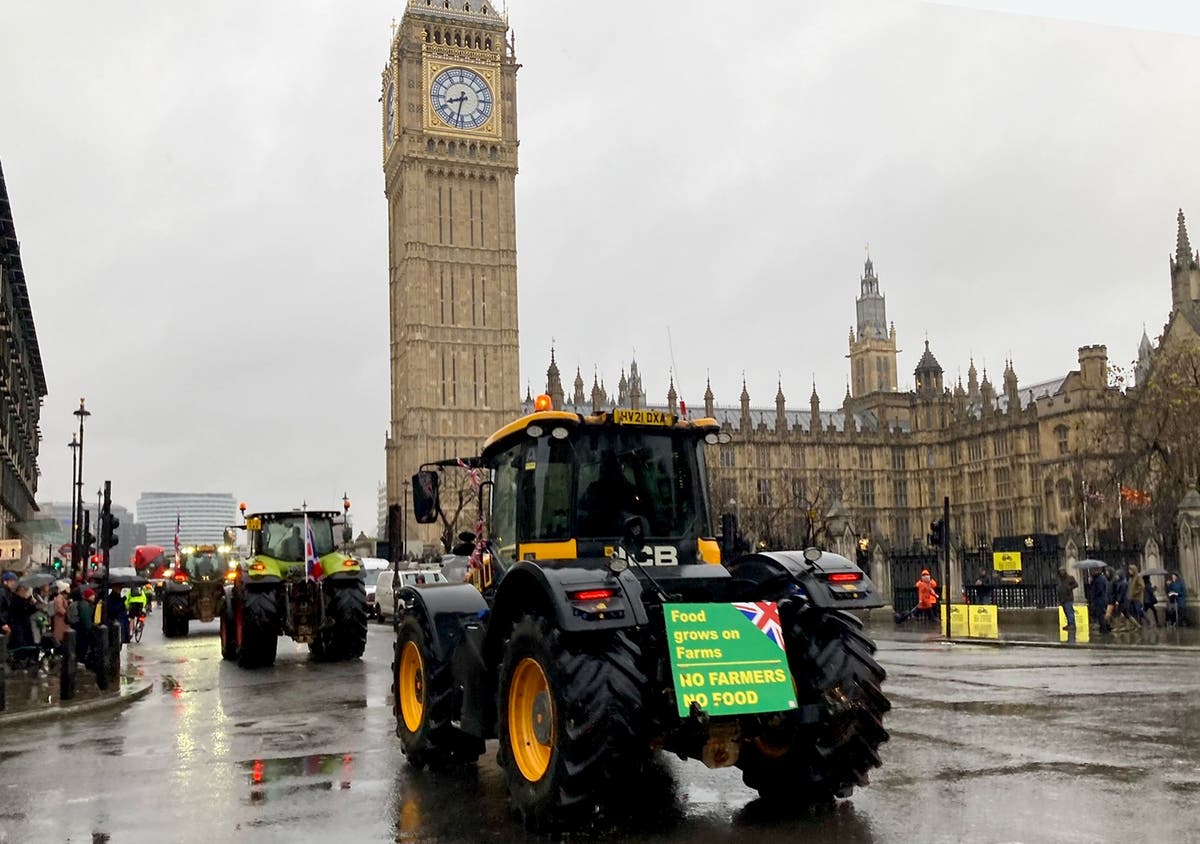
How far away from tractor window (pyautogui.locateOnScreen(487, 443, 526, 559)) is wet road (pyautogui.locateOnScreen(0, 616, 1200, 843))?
158cm

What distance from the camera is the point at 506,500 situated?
7.72m

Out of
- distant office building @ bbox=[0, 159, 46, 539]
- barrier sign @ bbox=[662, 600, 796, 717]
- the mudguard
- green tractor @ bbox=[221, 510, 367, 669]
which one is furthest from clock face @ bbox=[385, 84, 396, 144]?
barrier sign @ bbox=[662, 600, 796, 717]

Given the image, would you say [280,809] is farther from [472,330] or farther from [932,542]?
[472,330]

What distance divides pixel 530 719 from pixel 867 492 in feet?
276

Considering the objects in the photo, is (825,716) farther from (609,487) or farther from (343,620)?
(343,620)

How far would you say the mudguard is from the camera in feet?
21.0

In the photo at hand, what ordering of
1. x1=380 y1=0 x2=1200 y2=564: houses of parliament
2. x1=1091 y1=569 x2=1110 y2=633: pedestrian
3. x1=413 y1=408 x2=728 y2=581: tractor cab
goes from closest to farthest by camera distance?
x1=413 y1=408 x2=728 y2=581: tractor cab, x1=1091 y1=569 x2=1110 y2=633: pedestrian, x1=380 y1=0 x2=1200 y2=564: houses of parliament

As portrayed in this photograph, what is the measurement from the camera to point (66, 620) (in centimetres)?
1672

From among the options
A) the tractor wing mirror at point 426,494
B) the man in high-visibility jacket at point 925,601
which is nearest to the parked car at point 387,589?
the man in high-visibility jacket at point 925,601

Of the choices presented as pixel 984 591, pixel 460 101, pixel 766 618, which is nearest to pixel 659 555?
pixel 766 618

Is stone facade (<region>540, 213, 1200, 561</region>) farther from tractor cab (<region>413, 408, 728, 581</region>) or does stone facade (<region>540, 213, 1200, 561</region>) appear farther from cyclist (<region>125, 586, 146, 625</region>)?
tractor cab (<region>413, 408, 728, 581</region>)

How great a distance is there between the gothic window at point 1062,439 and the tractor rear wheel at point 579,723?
70976 mm

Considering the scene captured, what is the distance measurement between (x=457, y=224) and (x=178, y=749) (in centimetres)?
7248

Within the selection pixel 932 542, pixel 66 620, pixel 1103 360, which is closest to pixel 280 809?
pixel 66 620
